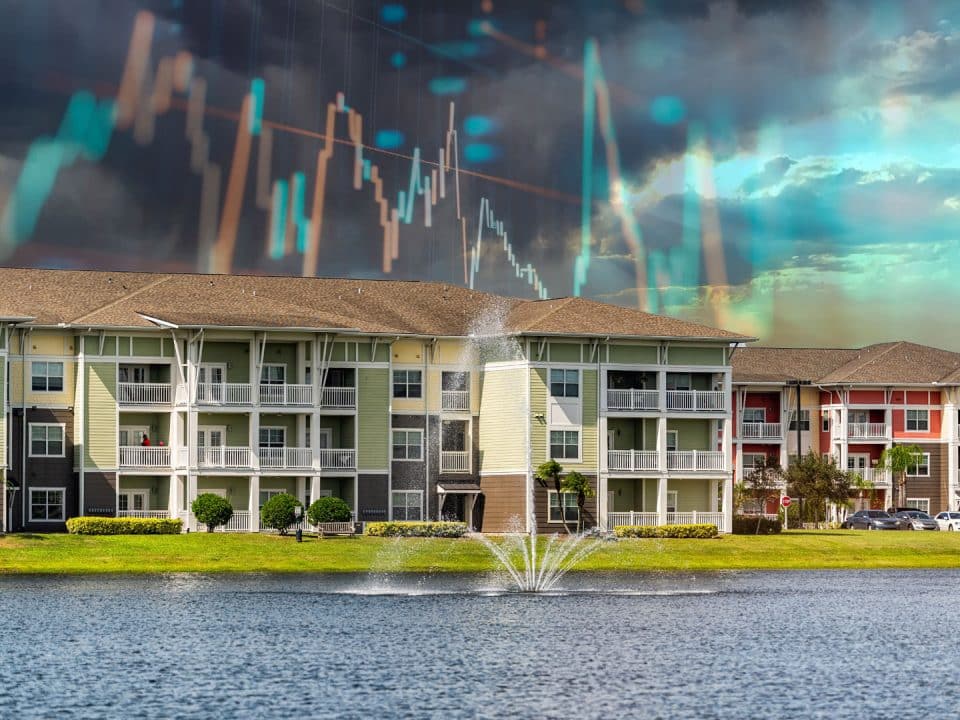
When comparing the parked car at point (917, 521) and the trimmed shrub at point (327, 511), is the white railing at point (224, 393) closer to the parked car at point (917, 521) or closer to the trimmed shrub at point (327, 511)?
the trimmed shrub at point (327, 511)

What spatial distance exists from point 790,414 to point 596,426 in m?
31.2

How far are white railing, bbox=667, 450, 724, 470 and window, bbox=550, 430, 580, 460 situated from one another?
16.6 feet

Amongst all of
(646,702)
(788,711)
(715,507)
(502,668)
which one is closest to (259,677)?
(502,668)

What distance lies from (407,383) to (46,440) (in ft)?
59.3

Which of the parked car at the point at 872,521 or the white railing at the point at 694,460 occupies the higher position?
the white railing at the point at 694,460

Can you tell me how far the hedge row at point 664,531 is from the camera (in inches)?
3452

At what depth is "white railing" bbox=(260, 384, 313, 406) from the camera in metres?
86.3

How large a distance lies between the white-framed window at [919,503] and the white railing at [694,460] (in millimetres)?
28668

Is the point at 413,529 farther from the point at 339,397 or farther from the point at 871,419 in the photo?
the point at 871,419

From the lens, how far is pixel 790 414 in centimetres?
11825

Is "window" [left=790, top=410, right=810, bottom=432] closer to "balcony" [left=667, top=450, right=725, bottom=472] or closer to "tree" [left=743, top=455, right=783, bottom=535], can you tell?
"tree" [left=743, top=455, right=783, bottom=535]

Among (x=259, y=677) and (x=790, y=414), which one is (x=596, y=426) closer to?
(x=790, y=414)

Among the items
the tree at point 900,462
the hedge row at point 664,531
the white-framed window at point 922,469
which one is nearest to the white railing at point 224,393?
the hedge row at point 664,531

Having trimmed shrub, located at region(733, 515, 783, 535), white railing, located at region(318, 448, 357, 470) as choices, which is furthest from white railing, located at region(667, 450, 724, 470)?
white railing, located at region(318, 448, 357, 470)
